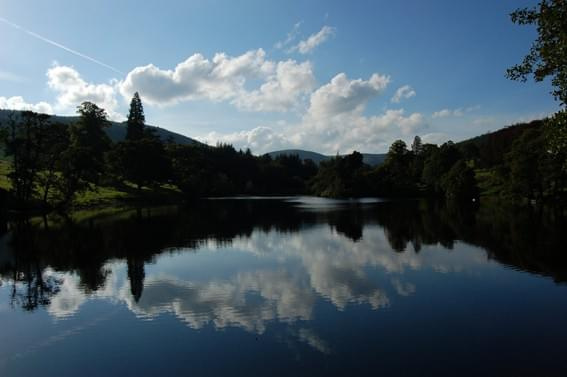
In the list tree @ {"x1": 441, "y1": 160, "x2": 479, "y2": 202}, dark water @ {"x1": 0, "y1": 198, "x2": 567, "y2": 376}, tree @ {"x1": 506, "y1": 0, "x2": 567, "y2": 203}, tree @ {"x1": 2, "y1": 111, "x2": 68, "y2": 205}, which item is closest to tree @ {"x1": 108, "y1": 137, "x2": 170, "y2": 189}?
tree @ {"x1": 2, "y1": 111, "x2": 68, "y2": 205}

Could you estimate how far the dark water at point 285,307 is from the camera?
13.4 metres

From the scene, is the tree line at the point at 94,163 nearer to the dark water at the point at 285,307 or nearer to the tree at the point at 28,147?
the tree at the point at 28,147

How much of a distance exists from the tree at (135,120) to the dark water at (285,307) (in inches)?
4341

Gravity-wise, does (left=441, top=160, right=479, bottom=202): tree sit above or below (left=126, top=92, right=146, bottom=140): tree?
below

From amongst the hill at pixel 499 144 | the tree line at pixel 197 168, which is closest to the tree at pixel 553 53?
the tree line at pixel 197 168

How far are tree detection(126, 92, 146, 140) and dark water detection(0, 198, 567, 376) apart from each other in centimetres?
11027

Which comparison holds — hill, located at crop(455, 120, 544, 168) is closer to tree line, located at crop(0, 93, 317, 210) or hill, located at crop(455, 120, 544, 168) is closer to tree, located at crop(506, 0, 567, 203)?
tree line, located at crop(0, 93, 317, 210)

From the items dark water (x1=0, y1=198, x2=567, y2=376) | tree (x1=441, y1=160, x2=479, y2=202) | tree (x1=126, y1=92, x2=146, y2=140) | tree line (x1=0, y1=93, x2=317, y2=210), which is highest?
tree (x1=126, y1=92, x2=146, y2=140)

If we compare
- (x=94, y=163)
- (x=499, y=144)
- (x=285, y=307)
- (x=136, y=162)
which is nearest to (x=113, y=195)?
(x=136, y=162)

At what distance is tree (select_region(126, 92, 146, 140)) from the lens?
143 meters

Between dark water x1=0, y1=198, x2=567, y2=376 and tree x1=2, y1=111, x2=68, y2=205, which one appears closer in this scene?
dark water x1=0, y1=198, x2=567, y2=376

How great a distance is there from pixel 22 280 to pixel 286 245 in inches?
821

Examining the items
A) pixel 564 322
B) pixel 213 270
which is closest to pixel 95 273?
pixel 213 270

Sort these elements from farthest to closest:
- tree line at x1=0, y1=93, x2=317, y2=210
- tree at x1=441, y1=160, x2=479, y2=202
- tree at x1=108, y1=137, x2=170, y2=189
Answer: tree at x1=441, y1=160, x2=479, y2=202 → tree at x1=108, y1=137, x2=170, y2=189 → tree line at x1=0, y1=93, x2=317, y2=210
